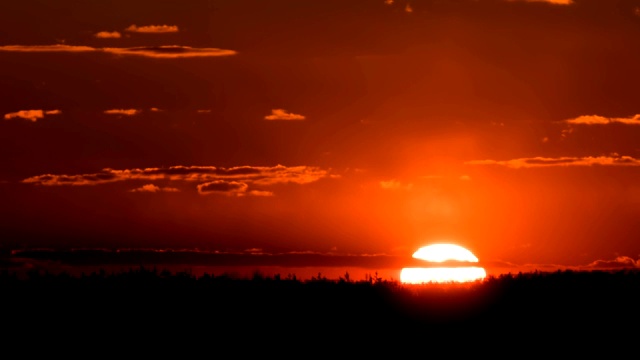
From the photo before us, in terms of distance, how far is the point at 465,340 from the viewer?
2838 cm

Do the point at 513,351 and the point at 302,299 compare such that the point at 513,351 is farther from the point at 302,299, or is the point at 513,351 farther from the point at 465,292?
the point at 302,299

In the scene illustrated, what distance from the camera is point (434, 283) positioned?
31.3 m

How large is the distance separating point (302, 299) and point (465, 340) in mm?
4148

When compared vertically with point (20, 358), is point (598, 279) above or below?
above

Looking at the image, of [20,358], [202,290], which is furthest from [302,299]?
[20,358]

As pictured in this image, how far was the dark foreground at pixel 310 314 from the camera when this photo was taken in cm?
2714

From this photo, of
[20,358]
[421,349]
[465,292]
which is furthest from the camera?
[465,292]

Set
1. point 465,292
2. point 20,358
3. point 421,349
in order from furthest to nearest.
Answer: point 465,292 → point 421,349 → point 20,358

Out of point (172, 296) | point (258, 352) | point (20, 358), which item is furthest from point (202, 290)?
point (20, 358)

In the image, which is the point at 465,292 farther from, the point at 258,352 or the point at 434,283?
the point at 258,352

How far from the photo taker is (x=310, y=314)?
2848 centimetres

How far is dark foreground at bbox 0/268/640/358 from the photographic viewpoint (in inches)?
1069

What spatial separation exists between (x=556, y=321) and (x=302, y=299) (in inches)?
251

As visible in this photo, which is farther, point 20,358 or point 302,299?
point 302,299
